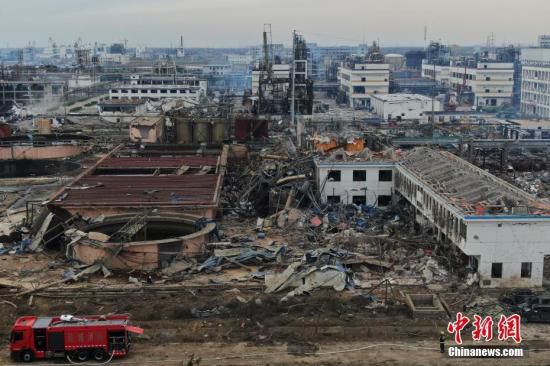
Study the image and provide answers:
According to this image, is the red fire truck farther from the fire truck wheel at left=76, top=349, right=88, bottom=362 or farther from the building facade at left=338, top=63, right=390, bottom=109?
the building facade at left=338, top=63, right=390, bottom=109

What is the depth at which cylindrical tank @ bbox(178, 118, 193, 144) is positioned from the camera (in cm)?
2986

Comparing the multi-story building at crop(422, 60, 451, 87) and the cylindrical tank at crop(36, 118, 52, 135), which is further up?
the multi-story building at crop(422, 60, 451, 87)

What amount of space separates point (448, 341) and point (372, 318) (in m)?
1.35

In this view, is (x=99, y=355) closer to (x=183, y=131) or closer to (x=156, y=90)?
(x=183, y=131)

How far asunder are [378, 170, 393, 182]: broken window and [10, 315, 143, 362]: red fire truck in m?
11.5

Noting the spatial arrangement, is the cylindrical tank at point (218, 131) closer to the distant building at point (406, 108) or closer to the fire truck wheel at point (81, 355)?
the distant building at point (406, 108)

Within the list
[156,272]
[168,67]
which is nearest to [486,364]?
[156,272]

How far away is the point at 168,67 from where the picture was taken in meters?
60.2

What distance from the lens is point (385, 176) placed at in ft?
65.7

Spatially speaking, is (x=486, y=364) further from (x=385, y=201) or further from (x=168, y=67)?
(x=168, y=67)

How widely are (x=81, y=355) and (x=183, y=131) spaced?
817 inches

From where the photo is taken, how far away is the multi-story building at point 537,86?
49.2 meters

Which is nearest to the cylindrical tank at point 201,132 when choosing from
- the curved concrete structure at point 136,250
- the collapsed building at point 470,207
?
the collapsed building at point 470,207

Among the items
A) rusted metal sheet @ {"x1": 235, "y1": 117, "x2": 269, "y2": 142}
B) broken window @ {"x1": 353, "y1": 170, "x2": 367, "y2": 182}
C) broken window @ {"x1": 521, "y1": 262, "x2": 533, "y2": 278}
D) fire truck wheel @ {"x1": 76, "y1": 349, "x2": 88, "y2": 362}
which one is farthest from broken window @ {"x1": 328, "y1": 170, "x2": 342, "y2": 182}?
fire truck wheel @ {"x1": 76, "y1": 349, "x2": 88, "y2": 362}
